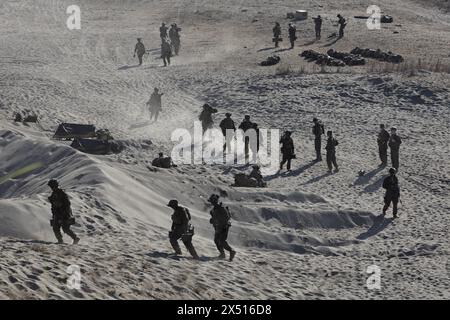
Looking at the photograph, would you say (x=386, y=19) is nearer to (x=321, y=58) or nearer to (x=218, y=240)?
(x=321, y=58)

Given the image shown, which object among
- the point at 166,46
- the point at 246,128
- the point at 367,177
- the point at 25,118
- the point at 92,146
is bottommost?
the point at 367,177

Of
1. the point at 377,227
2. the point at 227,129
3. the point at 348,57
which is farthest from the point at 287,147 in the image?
the point at 348,57

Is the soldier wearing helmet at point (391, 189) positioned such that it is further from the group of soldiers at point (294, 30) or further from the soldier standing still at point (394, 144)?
the group of soldiers at point (294, 30)

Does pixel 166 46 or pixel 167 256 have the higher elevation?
pixel 166 46

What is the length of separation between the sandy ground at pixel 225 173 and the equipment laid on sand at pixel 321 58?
70 centimetres

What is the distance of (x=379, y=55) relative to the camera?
39.9m

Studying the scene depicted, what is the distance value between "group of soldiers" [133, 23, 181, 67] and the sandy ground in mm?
521

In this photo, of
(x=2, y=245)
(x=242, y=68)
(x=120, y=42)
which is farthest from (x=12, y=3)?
(x=2, y=245)

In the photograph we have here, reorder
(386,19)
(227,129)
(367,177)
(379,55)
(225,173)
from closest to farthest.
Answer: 1. (225,173)
2. (367,177)
3. (227,129)
4. (379,55)
5. (386,19)

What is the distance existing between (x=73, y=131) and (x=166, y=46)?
15.0 meters

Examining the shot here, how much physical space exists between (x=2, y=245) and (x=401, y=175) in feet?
46.3

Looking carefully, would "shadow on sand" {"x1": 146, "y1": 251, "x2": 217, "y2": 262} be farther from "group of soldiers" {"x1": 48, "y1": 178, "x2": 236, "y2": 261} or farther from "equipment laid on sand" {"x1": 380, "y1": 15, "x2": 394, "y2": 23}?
"equipment laid on sand" {"x1": 380, "y1": 15, "x2": 394, "y2": 23}

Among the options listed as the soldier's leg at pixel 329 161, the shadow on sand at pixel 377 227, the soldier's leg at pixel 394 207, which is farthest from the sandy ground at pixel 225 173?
the soldier's leg at pixel 329 161
